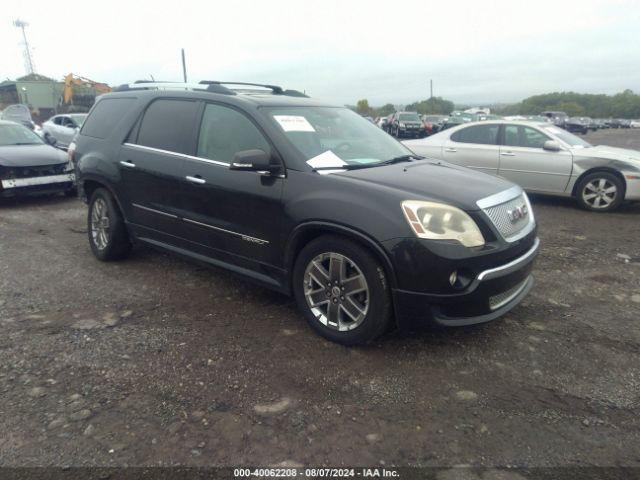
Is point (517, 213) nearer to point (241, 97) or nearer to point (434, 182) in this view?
point (434, 182)

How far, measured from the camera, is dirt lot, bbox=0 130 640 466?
7.82 ft

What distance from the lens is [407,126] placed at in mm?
26359

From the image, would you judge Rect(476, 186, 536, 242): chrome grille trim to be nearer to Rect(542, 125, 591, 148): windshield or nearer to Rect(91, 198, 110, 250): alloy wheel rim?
Rect(91, 198, 110, 250): alloy wheel rim

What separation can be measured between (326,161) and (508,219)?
1.38 m

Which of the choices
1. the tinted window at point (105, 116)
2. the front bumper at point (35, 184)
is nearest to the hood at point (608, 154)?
the tinted window at point (105, 116)

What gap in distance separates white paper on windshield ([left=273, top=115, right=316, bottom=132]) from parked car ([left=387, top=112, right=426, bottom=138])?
23242mm

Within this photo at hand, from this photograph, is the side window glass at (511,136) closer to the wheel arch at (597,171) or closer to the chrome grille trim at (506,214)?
the wheel arch at (597,171)

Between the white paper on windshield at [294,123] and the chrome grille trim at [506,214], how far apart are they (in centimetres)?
150

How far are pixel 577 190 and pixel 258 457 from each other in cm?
729

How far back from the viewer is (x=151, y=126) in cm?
452

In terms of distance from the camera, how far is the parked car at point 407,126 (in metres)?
26.4

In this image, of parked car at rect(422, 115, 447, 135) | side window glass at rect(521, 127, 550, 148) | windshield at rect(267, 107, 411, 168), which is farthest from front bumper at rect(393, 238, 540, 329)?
parked car at rect(422, 115, 447, 135)

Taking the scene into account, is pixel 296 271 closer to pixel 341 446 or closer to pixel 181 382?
pixel 181 382

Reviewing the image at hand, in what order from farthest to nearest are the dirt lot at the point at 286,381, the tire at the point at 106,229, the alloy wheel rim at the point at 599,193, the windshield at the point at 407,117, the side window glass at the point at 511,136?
1. the windshield at the point at 407,117
2. the side window glass at the point at 511,136
3. the alloy wheel rim at the point at 599,193
4. the tire at the point at 106,229
5. the dirt lot at the point at 286,381
